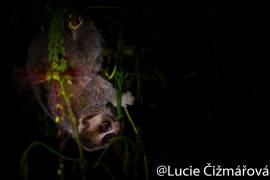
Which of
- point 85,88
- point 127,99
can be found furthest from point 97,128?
point 127,99

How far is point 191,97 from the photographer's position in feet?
8.65

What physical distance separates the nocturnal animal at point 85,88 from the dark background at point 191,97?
8.0 inches

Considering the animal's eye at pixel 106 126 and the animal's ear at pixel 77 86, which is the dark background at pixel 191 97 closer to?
the animal's eye at pixel 106 126

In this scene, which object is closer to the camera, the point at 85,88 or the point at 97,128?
the point at 85,88

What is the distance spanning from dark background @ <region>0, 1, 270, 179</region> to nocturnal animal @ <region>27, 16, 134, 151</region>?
20 cm

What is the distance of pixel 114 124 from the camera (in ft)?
9.72

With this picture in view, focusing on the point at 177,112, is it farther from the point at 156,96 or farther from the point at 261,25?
the point at 261,25

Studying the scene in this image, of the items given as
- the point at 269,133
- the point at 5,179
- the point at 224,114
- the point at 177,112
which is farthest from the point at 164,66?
the point at 5,179

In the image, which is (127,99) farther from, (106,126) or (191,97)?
(191,97)

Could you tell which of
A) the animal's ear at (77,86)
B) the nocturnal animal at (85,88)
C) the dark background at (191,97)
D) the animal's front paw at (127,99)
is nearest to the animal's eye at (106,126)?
the nocturnal animal at (85,88)

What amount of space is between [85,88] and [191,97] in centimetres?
162

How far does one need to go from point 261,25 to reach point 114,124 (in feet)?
8.81

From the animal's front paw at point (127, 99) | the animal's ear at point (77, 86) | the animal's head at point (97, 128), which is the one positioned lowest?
the animal's head at point (97, 128)

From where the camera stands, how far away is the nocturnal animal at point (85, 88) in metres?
2.13
